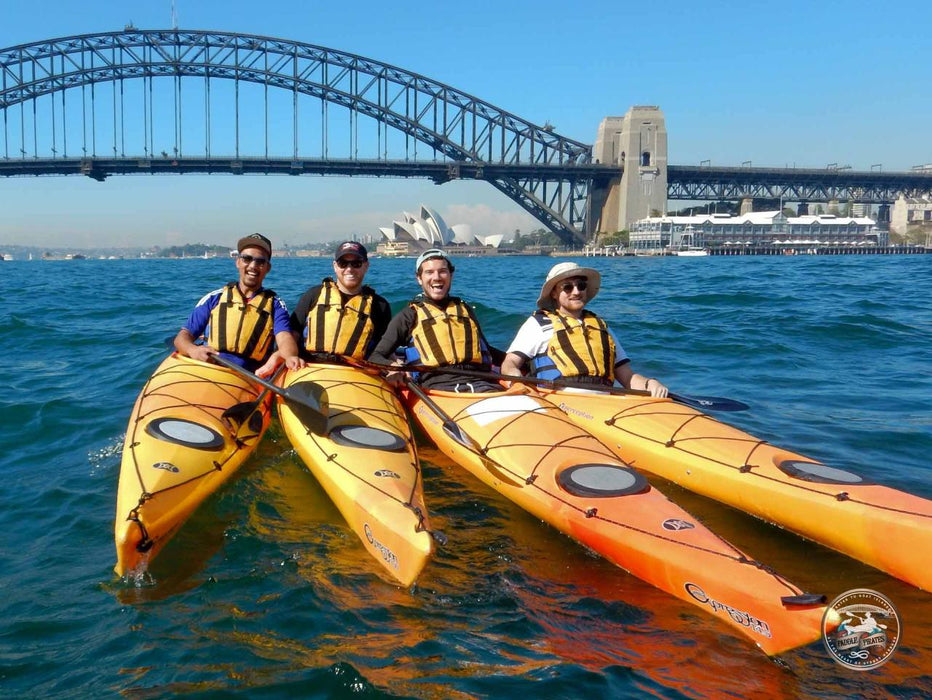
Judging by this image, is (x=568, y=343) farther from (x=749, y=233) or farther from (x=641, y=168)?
(x=749, y=233)

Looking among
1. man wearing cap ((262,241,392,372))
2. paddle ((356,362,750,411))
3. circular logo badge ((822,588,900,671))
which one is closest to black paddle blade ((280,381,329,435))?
paddle ((356,362,750,411))

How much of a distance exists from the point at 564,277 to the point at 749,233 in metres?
68.5

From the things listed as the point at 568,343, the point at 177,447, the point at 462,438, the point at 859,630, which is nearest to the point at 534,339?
the point at 568,343

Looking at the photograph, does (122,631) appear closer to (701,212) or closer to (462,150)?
(462,150)

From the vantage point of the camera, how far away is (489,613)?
2.61m

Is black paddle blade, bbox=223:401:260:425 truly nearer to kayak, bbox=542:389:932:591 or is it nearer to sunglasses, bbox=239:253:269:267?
sunglasses, bbox=239:253:269:267

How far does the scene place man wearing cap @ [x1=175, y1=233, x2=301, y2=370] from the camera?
A: 486cm

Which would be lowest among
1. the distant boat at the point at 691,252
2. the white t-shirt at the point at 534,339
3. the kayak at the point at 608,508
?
the kayak at the point at 608,508

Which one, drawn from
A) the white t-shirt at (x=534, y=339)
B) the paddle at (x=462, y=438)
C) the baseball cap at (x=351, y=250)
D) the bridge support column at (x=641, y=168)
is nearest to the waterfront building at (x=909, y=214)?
the bridge support column at (x=641, y=168)

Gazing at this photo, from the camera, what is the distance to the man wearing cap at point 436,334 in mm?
4715

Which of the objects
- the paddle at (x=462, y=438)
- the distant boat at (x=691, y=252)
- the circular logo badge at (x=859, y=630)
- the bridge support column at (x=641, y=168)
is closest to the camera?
the circular logo badge at (x=859, y=630)

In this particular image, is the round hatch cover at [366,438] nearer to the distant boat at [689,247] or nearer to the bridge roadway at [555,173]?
the bridge roadway at [555,173]

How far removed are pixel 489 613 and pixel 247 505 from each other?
1.66 metres

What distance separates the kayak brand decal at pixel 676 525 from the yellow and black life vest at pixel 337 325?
2871 millimetres
